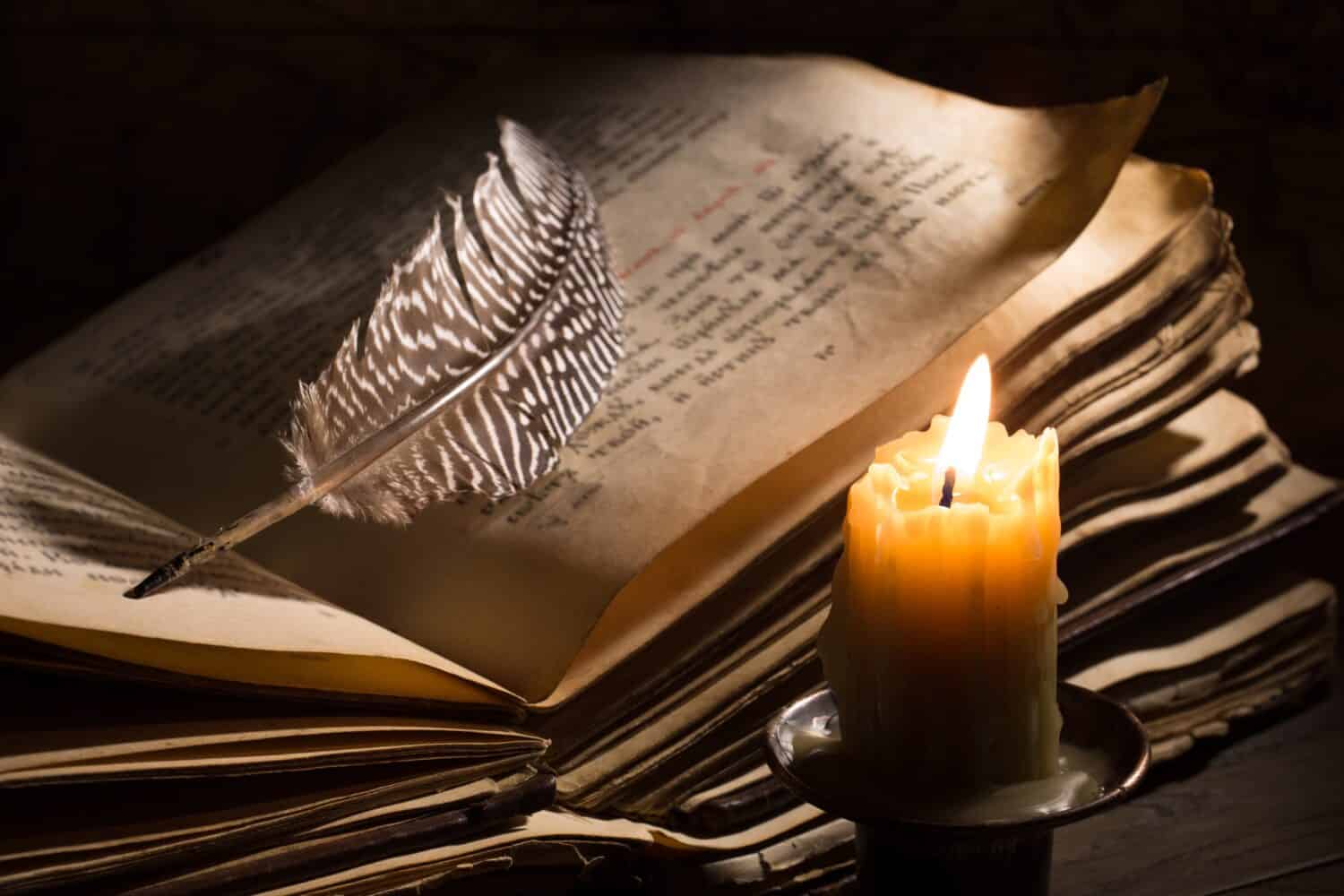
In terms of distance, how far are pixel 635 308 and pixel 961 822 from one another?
17.6 inches

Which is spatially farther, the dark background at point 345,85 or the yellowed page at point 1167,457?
the dark background at point 345,85

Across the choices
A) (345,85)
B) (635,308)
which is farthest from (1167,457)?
(345,85)

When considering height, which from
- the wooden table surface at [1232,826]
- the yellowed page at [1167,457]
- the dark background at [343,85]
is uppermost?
the dark background at [343,85]

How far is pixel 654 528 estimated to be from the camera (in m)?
0.66

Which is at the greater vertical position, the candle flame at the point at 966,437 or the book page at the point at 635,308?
the book page at the point at 635,308

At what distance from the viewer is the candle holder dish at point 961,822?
47cm

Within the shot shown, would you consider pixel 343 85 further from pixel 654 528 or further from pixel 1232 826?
pixel 1232 826

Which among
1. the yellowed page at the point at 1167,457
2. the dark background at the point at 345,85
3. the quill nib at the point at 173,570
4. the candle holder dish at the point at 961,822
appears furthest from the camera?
the dark background at the point at 345,85

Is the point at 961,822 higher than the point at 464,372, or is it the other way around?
the point at 464,372

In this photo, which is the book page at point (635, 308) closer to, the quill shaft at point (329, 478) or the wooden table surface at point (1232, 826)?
the quill shaft at point (329, 478)

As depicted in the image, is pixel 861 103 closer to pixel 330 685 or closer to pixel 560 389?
pixel 560 389

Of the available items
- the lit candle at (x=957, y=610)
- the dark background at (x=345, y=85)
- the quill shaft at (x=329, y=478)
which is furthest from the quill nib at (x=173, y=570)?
the dark background at (x=345, y=85)

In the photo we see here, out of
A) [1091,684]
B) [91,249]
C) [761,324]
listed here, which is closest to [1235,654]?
[1091,684]

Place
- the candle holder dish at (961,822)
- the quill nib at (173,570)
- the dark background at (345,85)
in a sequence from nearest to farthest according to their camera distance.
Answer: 1. the candle holder dish at (961,822)
2. the quill nib at (173,570)
3. the dark background at (345,85)
